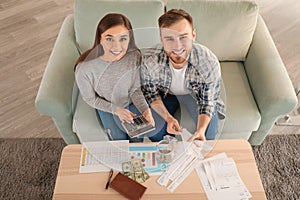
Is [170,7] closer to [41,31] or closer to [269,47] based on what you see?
[269,47]

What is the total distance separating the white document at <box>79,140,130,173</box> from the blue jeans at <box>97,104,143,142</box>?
24 millimetres

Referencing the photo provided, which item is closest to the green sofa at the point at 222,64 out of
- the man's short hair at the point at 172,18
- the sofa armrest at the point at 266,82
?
the sofa armrest at the point at 266,82

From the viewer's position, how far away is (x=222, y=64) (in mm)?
1832

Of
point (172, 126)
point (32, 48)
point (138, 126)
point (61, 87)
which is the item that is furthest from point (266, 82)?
point (32, 48)

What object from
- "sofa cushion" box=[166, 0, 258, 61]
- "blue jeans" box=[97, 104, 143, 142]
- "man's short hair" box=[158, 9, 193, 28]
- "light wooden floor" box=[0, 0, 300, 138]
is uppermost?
"man's short hair" box=[158, 9, 193, 28]

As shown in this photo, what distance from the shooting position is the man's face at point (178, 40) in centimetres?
131

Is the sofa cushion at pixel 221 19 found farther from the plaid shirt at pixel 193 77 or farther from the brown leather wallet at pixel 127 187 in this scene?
the brown leather wallet at pixel 127 187

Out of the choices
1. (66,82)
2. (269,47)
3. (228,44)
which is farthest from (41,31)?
(269,47)

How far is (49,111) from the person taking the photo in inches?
59.9

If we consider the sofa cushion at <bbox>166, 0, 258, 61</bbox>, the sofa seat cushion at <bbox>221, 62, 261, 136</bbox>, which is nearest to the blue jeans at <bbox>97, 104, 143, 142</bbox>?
the sofa seat cushion at <bbox>221, 62, 261, 136</bbox>

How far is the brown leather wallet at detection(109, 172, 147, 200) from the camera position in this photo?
4.21 ft

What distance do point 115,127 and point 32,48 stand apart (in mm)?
1466

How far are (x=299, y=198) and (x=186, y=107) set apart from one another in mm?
793

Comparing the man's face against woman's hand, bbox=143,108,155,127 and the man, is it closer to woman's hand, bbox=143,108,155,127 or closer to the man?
the man
